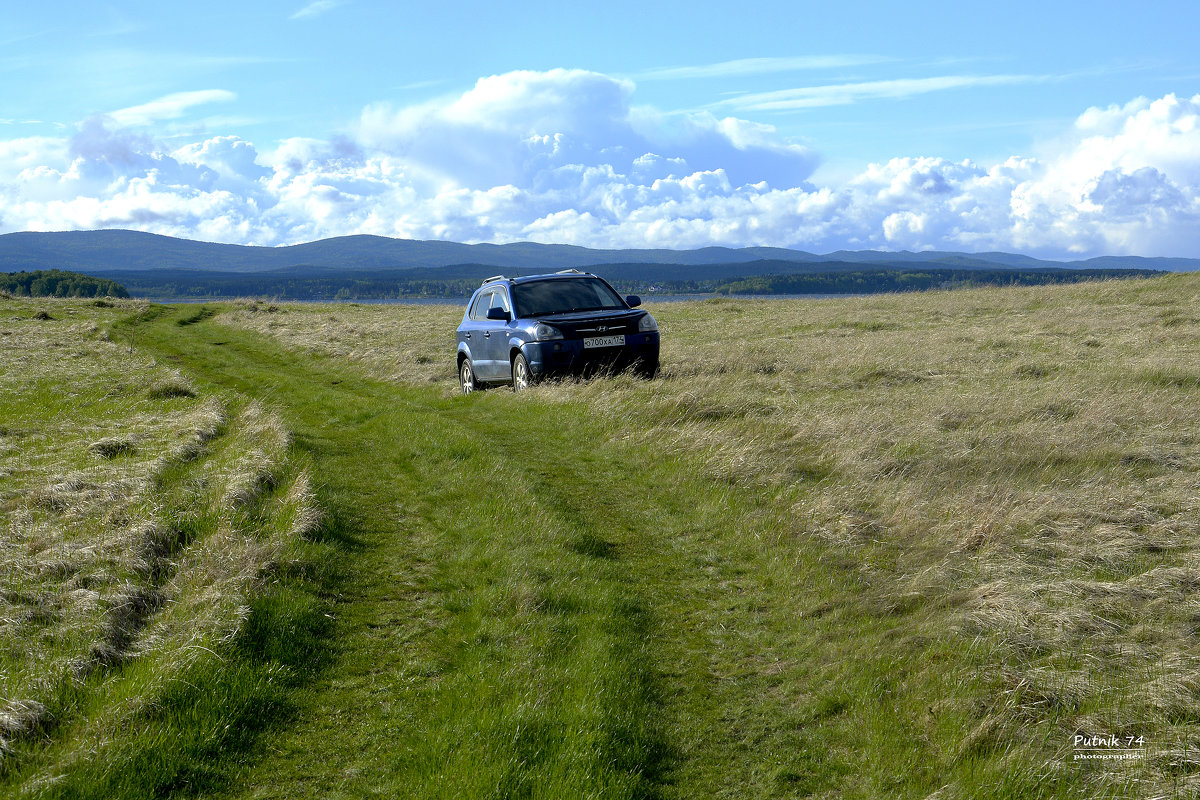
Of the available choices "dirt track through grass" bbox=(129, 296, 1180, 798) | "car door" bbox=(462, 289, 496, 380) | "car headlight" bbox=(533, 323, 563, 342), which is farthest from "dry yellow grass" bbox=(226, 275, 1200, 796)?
"car door" bbox=(462, 289, 496, 380)

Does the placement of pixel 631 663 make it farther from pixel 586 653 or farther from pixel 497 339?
pixel 497 339

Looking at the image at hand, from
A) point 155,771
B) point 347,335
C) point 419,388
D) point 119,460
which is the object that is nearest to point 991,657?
point 155,771

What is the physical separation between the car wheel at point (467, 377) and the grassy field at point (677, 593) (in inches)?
122

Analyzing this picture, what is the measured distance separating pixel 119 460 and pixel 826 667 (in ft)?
33.2

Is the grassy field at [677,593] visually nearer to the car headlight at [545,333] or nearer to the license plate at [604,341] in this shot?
the car headlight at [545,333]

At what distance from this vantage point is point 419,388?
744 inches

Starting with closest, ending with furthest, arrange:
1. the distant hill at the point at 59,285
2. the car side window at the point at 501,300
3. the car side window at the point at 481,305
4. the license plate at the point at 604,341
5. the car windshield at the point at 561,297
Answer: the license plate at the point at 604,341, the car windshield at the point at 561,297, the car side window at the point at 501,300, the car side window at the point at 481,305, the distant hill at the point at 59,285

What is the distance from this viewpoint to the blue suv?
49.2 ft

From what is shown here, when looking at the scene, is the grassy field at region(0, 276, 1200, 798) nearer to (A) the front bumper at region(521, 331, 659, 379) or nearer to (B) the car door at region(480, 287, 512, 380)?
(A) the front bumper at region(521, 331, 659, 379)

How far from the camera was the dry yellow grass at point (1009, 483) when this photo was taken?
443 cm

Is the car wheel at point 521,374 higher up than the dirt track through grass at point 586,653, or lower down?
higher up

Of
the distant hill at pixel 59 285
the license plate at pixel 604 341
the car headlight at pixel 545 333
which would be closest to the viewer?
the car headlight at pixel 545 333

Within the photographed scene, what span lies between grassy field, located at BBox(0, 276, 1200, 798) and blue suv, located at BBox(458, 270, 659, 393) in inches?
49.5

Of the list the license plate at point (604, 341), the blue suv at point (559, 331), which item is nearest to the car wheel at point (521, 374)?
the blue suv at point (559, 331)
